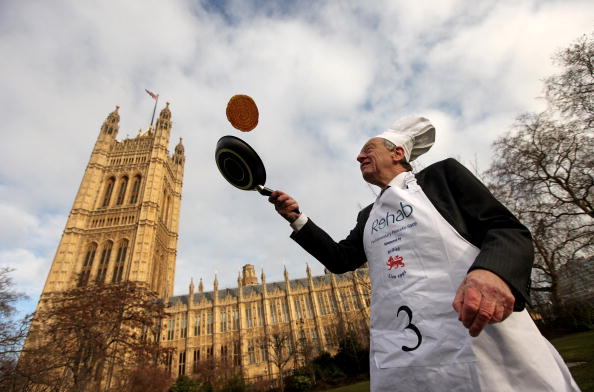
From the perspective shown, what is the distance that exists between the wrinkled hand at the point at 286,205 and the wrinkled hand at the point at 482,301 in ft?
3.80

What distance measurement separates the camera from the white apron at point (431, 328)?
→ 0.96 metres

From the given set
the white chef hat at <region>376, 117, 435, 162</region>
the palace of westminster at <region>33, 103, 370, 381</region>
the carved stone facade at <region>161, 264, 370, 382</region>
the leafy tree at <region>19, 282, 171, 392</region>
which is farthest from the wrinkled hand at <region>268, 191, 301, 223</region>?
the carved stone facade at <region>161, 264, 370, 382</region>

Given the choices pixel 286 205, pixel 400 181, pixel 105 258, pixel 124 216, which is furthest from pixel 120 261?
pixel 400 181

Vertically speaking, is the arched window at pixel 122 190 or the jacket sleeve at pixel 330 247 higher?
the arched window at pixel 122 190

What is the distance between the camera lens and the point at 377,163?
1.84 m

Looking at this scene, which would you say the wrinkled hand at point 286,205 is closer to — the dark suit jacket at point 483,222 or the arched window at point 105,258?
the dark suit jacket at point 483,222

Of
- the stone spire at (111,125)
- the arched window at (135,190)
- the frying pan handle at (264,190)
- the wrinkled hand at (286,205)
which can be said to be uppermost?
the stone spire at (111,125)

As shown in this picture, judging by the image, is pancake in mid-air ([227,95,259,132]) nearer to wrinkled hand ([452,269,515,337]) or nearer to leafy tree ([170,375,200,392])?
wrinkled hand ([452,269,515,337])

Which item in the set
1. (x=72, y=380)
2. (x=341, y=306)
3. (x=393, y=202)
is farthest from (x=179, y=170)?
(x=393, y=202)

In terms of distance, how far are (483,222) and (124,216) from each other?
48.4 meters

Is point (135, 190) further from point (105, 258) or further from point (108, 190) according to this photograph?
point (105, 258)

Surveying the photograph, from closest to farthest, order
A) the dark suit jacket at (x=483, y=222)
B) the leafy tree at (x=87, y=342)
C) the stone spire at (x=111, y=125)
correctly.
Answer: the dark suit jacket at (x=483, y=222) < the leafy tree at (x=87, y=342) < the stone spire at (x=111, y=125)

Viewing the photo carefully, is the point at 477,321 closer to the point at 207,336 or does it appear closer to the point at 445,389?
the point at 445,389

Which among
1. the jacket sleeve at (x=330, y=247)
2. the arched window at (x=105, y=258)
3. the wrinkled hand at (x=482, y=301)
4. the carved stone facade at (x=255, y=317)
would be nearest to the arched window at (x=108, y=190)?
the arched window at (x=105, y=258)
